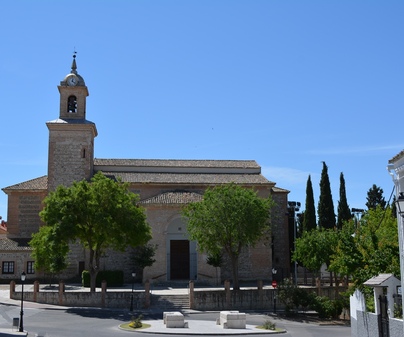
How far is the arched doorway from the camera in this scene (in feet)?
155

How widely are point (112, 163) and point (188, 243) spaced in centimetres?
1228

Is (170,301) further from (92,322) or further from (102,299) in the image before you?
(92,322)

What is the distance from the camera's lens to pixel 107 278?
44.0 meters

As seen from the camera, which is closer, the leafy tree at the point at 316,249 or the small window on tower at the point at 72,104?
the leafy tree at the point at 316,249

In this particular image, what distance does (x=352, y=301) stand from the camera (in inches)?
890

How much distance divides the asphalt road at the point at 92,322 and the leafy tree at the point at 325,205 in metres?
21.1

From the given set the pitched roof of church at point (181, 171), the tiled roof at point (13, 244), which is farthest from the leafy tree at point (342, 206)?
the tiled roof at point (13, 244)

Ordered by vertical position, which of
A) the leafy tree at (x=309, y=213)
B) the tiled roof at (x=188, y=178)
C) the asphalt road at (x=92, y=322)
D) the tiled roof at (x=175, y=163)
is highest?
the tiled roof at (x=175, y=163)

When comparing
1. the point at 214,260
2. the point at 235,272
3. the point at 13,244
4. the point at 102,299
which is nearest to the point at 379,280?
the point at 235,272

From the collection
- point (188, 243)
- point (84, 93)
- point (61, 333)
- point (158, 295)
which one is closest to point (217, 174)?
point (188, 243)

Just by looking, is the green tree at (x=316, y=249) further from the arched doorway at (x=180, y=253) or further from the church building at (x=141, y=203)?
the arched doorway at (x=180, y=253)

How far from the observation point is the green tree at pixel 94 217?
36469mm

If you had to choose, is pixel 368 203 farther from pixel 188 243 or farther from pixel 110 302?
pixel 110 302

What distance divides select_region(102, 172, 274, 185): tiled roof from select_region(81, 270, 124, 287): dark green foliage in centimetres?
947
